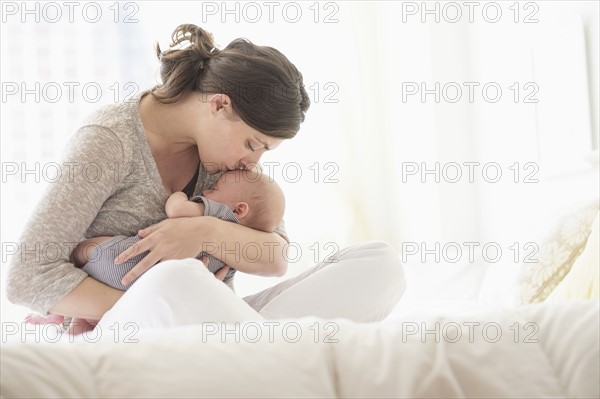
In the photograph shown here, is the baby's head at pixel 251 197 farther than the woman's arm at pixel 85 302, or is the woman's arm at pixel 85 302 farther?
the baby's head at pixel 251 197

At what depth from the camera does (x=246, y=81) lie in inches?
69.6

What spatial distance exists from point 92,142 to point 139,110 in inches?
7.2

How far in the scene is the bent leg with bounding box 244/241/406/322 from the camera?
162 centimetres

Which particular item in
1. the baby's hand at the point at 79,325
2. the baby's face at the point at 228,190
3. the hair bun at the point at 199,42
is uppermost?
the hair bun at the point at 199,42

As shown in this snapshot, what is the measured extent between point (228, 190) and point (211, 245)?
0.68 feet

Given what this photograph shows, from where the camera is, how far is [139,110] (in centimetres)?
182

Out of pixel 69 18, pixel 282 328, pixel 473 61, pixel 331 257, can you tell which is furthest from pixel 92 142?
pixel 473 61

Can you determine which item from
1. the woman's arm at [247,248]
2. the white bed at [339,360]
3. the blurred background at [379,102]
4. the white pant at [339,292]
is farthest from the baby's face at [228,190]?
the blurred background at [379,102]

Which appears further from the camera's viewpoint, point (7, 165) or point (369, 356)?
point (7, 165)

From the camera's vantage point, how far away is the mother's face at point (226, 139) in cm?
179

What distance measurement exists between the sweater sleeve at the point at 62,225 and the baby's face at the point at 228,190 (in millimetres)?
272

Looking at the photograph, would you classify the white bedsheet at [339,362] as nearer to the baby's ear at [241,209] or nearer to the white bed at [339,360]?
the white bed at [339,360]

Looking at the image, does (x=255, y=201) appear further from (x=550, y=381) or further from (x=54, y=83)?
(x=54, y=83)

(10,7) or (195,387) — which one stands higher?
(10,7)
